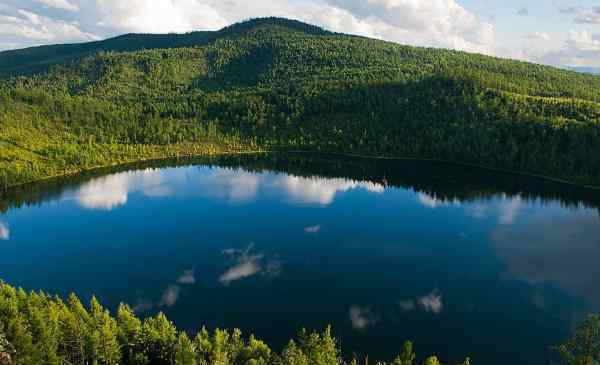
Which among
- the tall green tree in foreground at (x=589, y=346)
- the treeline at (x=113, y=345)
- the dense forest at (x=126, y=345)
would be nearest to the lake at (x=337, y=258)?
the dense forest at (x=126, y=345)

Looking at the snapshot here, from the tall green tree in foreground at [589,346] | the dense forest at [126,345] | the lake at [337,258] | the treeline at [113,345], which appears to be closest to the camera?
the tall green tree in foreground at [589,346]

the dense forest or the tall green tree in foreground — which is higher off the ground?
the tall green tree in foreground

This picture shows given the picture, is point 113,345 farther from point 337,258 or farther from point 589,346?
point 337,258

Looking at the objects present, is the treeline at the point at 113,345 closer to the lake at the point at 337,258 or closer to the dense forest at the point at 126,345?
the dense forest at the point at 126,345

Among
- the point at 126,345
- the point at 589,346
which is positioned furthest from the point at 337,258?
the point at 589,346

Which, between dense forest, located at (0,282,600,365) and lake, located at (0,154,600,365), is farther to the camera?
lake, located at (0,154,600,365)

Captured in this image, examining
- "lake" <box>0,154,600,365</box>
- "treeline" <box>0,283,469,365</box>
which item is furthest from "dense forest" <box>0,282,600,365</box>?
"lake" <box>0,154,600,365</box>

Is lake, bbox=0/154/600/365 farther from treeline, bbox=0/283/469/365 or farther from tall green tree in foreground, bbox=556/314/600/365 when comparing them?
tall green tree in foreground, bbox=556/314/600/365
